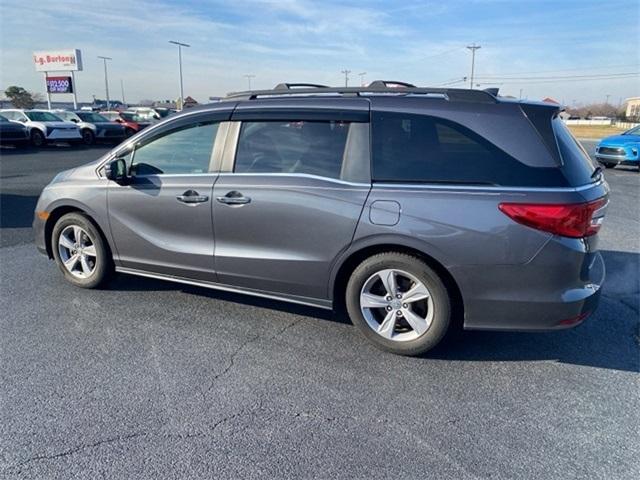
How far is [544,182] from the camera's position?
283cm

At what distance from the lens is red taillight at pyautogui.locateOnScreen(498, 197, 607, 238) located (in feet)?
9.09

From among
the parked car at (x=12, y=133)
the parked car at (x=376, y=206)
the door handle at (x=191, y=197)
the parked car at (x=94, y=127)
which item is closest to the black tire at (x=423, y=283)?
the parked car at (x=376, y=206)

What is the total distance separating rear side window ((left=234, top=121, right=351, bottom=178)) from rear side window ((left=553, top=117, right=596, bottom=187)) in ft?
4.67

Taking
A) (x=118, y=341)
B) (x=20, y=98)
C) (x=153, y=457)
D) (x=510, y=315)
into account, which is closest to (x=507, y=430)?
(x=510, y=315)

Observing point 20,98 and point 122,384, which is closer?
point 122,384

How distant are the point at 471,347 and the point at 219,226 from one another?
2.18 meters

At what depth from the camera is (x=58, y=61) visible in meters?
33.7

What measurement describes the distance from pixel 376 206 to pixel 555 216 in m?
1.11

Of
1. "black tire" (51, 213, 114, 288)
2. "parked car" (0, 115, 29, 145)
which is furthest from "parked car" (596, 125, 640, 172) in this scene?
"parked car" (0, 115, 29, 145)

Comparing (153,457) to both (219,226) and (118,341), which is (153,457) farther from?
(219,226)

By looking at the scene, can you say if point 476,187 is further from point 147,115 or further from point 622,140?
point 147,115

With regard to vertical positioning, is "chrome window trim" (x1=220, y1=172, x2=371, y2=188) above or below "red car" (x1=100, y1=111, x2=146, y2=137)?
below

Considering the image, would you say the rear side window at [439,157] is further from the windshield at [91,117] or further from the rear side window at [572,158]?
the windshield at [91,117]

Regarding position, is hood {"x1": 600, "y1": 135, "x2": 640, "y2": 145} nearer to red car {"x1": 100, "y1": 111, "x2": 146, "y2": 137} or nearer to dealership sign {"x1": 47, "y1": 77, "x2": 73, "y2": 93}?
red car {"x1": 100, "y1": 111, "x2": 146, "y2": 137}
